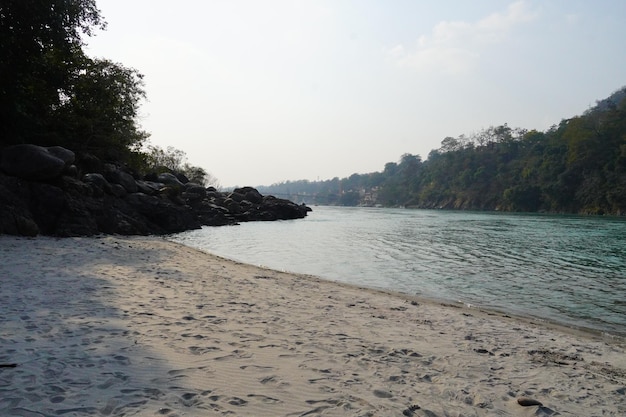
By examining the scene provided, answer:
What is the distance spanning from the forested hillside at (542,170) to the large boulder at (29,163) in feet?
304

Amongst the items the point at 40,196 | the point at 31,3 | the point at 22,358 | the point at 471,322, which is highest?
the point at 31,3

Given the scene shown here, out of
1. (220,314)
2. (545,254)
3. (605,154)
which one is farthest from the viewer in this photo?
(605,154)

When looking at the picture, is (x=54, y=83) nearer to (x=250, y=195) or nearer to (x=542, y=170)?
(x=250, y=195)

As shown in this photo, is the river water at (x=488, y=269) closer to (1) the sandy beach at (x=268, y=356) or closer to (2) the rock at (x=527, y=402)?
(1) the sandy beach at (x=268, y=356)

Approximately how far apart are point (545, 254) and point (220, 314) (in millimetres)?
20579

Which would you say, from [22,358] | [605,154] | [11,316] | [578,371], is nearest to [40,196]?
[11,316]

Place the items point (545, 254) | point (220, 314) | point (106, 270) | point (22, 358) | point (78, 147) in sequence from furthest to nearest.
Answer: point (78, 147) < point (545, 254) < point (106, 270) < point (220, 314) < point (22, 358)

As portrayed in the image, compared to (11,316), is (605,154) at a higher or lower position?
higher

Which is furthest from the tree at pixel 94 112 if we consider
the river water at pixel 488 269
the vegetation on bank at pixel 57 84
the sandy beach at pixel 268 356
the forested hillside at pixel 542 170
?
the forested hillside at pixel 542 170

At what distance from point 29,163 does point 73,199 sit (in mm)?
2590

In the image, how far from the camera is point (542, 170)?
101375 millimetres

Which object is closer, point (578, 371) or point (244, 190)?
point (578, 371)

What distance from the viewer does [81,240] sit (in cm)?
1741

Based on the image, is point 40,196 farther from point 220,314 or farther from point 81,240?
point 220,314
